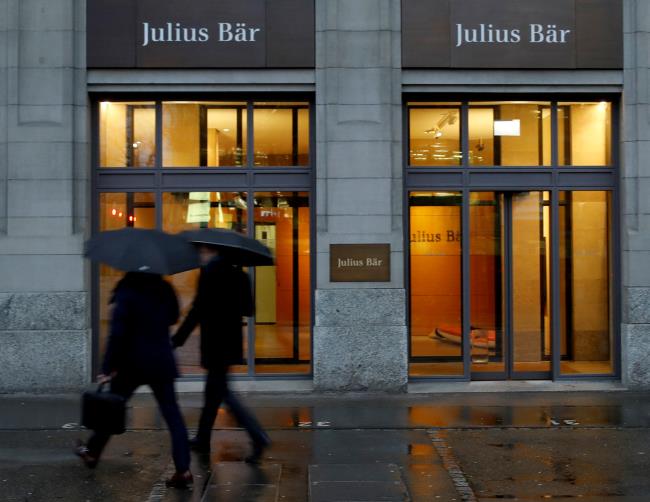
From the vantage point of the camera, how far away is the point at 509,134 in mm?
12234

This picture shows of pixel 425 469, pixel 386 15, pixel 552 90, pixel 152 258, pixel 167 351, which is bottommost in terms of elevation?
pixel 425 469

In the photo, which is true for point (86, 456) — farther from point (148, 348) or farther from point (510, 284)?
point (510, 284)

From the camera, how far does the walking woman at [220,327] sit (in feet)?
25.7

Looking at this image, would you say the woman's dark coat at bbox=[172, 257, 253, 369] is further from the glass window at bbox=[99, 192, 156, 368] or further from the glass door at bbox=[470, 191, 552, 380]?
the glass door at bbox=[470, 191, 552, 380]

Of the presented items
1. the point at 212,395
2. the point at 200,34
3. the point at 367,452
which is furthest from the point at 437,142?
the point at 212,395

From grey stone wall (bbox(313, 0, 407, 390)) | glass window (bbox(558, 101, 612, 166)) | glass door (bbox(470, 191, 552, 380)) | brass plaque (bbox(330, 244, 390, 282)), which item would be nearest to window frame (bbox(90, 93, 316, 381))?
grey stone wall (bbox(313, 0, 407, 390))

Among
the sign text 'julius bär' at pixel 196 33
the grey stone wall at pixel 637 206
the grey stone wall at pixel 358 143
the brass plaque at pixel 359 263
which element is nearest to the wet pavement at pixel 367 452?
the grey stone wall at pixel 637 206

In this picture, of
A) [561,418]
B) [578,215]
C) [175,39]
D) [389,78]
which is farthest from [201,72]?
[561,418]

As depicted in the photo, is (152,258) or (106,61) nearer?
(152,258)

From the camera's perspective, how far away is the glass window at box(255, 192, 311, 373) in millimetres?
12148

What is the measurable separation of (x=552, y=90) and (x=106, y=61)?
5.98 m

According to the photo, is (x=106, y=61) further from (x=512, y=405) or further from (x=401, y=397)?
(x=512, y=405)

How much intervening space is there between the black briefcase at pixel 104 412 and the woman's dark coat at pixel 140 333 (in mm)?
212

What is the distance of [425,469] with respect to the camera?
7.66 metres
